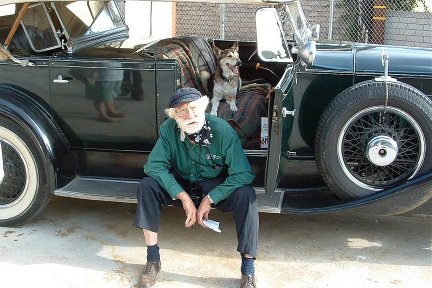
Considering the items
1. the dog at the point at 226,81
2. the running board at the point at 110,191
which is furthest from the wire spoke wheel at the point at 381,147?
the dog at the point at 226,81

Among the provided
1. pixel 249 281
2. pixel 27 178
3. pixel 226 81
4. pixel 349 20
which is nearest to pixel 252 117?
pixel 226 81

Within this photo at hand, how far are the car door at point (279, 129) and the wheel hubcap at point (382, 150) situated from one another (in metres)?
0.56

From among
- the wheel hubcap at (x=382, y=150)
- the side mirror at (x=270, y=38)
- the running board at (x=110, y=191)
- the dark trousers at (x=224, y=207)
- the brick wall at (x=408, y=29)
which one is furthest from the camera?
the brick wall at (x=408, y=29)

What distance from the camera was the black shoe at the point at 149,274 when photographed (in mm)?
3564

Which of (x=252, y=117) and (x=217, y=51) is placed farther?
(x=217, y=51)

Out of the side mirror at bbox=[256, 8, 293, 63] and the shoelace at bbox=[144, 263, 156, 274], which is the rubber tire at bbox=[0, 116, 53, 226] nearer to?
the shoelace at bbox=[144, 263, 156, 274]

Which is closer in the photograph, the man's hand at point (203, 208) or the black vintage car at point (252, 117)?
the man's hand at point (203, 208)

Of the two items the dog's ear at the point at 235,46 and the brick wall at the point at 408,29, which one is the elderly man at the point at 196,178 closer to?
the dog's ear at the point at 235,46

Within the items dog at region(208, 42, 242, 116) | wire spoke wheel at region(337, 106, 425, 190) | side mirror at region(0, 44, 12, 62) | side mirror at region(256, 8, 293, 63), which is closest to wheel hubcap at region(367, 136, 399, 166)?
wire spoke wheel at region(337, 106, 425, 190)

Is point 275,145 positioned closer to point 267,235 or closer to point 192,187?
point 192,187

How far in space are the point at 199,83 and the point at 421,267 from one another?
229cm

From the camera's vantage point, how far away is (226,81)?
15.8ft

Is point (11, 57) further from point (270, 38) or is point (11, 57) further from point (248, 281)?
point (248, 281)

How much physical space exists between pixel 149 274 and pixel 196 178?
2.23 ft
